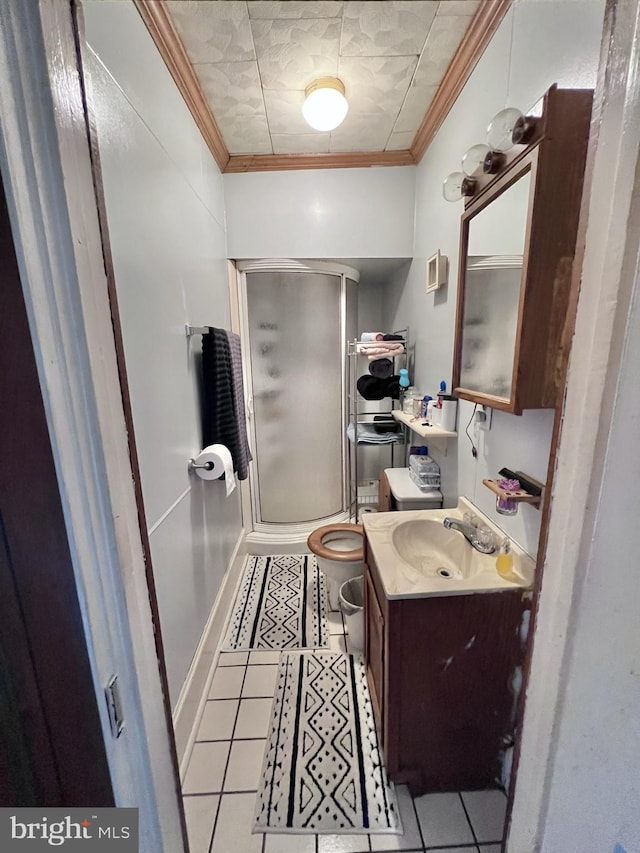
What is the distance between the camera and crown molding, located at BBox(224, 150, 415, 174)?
6.37 ft

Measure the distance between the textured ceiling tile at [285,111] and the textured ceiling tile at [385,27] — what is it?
322 mm

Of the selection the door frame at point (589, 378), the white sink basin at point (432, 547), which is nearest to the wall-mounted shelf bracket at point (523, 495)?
the white sink basin at point (432, 547)

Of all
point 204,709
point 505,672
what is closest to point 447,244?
point 505,672

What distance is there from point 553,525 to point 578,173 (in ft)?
2.87

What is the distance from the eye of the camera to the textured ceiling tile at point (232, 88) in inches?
51.7

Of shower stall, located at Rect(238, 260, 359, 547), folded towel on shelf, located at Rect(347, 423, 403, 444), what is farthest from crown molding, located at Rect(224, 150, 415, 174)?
folded towel on shelf, located at Rect(347, 423, 403, 444)

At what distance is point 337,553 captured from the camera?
1.78m

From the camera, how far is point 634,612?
454 millimetres

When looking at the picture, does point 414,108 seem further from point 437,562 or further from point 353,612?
point 353,612

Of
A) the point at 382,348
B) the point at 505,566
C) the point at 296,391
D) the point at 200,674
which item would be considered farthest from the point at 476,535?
the point at 296,391

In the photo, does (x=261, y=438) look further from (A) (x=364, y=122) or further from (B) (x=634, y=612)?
(B) (x=634, y=612)

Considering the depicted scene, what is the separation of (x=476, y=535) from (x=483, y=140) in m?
1.43

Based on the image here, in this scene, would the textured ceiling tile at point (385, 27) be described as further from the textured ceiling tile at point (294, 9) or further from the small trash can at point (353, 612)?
the small trash can at point (353, 612)

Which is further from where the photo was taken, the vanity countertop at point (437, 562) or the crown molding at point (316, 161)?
the crown molding at point (316, 161)
